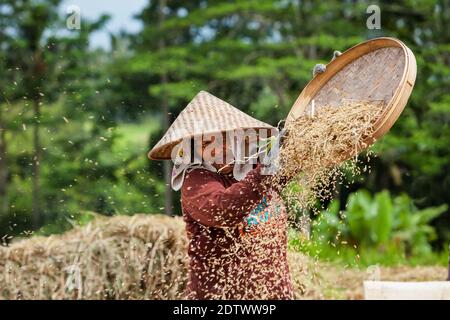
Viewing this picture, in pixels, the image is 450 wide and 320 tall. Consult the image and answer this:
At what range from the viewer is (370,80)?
3.64 meters

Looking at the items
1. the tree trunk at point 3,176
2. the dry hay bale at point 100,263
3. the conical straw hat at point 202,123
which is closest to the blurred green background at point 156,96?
the tree trunk at point 3,176

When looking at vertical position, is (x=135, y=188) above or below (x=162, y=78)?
below

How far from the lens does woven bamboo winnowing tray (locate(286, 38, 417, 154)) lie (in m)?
3.27

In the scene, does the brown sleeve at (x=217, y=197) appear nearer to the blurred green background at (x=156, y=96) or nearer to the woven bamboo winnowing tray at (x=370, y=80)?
the woven bamboo winnowing tray at (x=370, y=80)

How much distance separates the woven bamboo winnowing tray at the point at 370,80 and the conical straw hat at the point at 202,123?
0.73ft

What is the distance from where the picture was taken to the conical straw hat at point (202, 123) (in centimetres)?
357

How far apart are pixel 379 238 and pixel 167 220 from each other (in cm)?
436

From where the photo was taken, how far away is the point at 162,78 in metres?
11.6

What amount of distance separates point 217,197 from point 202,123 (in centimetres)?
47

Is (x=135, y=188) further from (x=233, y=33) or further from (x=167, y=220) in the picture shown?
(x=167, y=220)

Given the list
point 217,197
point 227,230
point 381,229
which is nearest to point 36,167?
point 381,229
